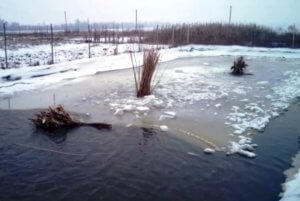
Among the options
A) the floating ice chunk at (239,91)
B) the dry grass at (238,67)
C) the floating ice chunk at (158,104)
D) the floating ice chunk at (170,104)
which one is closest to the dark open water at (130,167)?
the floating ice chunk at (158,104)

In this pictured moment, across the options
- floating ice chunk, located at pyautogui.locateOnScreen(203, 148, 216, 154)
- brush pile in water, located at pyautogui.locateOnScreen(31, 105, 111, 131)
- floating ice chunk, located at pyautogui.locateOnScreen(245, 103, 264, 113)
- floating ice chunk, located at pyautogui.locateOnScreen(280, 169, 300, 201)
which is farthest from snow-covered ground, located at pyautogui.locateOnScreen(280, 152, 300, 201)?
brush pile in water, located at pyautogui.locateOnScreen(31, 105, 111, 131)

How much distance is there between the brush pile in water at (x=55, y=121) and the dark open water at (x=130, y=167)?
18cm

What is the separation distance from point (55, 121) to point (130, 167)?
6.87ft

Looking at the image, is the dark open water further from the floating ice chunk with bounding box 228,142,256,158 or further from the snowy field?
the snowy field

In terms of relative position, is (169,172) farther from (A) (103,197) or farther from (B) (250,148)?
(B) (250,148)

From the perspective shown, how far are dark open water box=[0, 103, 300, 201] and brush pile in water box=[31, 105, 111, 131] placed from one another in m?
0.18

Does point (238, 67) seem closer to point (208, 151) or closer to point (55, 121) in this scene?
point (208, 151)

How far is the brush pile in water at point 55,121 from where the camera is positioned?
17.9 feet

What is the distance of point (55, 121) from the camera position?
552cm

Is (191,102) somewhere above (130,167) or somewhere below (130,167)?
above

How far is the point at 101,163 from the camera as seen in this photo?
13.7 feet

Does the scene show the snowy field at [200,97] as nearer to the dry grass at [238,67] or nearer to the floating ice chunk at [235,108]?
the floating ice chunk at [235,108]

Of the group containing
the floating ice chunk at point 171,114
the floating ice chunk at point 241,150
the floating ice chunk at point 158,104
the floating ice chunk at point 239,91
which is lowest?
the floating ice chunk at point 241,150

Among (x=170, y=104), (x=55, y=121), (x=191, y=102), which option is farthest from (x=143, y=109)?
(x=55, y=121)
